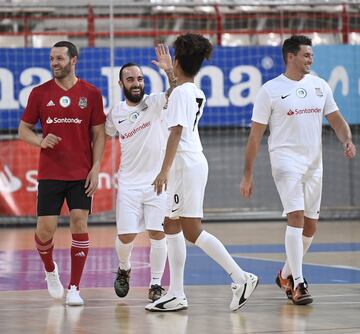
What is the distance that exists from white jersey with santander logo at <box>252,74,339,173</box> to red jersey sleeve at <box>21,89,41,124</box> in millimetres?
1782

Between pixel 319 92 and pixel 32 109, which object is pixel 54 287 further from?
pixel 319 92

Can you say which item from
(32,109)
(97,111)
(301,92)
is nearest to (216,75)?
(301,92)

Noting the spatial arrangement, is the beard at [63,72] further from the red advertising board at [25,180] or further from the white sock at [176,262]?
the red advertising board at [25,180]

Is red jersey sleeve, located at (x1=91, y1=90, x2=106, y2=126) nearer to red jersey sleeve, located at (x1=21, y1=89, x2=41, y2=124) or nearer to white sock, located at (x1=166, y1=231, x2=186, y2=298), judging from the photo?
red jersey sleeve, located at (x1=21, y1=89, x2=41, y2=124)

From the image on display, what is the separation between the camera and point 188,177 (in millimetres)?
7965

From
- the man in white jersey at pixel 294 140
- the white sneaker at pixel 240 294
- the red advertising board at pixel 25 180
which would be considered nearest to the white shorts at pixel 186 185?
the white sneaker at pixel 240 294

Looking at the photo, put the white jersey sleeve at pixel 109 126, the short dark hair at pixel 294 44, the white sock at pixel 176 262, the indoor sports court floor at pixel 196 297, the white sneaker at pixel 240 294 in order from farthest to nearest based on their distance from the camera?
the white jersey sleeve at pixel 109 126, the short dark hair at pixel 294 44, the white sock at pixel 176 262, the white sneaker at pixel 240 294, the indoor sports court floor at pixel 196 297

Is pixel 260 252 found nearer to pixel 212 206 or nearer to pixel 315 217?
pixel 315 217

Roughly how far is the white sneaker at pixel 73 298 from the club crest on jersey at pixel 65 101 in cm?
146

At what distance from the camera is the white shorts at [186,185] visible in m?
7.95

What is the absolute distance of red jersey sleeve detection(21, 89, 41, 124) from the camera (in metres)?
8.79

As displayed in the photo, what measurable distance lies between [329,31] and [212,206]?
4.26m

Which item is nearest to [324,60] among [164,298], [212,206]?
[212,206]

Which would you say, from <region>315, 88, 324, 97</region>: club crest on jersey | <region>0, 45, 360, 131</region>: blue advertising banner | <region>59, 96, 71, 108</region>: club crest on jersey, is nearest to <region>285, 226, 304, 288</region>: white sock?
<region>315, 88, 324, 97</region>: club crest on jersey
